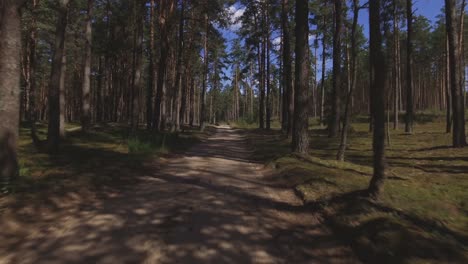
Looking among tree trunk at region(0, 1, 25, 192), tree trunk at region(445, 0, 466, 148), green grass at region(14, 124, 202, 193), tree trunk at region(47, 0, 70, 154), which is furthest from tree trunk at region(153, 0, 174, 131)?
tree trunk at region(445, 0, 466, 148)

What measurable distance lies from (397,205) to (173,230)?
12.8 feet

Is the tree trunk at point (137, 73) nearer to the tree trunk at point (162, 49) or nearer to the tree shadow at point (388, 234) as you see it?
the tree trunk at point (162, 49)

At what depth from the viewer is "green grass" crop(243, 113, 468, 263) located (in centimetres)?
412

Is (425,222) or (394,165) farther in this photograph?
(394,165)

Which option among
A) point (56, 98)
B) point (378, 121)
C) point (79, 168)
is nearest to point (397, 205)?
point (378, 121)

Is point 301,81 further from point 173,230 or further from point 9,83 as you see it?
point 9,83

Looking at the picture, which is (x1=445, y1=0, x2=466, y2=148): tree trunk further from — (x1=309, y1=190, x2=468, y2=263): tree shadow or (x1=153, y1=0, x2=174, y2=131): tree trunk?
(x1=153, y1=0, x2=174, y2=131): tree trunk

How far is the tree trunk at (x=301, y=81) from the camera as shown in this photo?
11797 mm

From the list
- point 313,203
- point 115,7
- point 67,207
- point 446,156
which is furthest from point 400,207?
point 115,7

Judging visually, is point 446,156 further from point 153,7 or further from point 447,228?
point 153,7

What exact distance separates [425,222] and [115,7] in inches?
1187

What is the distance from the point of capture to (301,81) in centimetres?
1187

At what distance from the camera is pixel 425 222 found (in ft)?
17.0

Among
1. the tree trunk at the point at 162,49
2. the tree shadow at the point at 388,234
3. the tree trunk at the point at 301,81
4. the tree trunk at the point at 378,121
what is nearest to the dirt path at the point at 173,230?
the tree shadow at the point at 388,234
